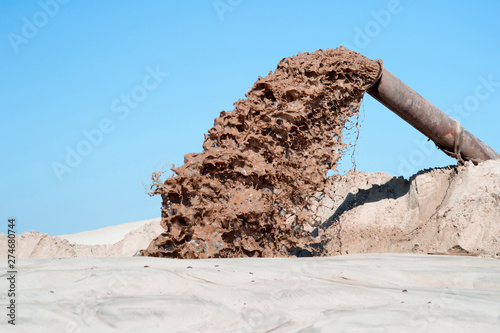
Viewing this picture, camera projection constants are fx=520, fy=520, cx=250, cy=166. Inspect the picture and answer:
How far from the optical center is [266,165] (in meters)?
7.00

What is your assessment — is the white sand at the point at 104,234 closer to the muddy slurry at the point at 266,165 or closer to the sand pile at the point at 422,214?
the sand pile at the point at 422,214

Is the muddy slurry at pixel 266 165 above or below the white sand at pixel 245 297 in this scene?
above

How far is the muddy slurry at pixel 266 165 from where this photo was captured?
6602 mm

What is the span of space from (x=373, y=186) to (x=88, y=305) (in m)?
8.00

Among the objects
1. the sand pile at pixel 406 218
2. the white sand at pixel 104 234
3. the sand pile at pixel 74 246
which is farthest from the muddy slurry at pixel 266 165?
the white sand at pixel 104 234

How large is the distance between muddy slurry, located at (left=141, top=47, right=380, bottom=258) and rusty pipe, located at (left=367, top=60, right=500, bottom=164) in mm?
607

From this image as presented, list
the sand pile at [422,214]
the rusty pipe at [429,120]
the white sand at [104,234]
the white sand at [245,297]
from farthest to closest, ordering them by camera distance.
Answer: the white sand at [104,234] → the rusty pipe at [429,120] → the sand pile at [422,214] → the white sand at [245,297]

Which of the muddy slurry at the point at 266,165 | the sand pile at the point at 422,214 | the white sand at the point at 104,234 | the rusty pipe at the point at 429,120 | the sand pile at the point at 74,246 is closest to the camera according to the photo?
the muddy slurry at the point at 266,165

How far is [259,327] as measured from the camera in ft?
10.5

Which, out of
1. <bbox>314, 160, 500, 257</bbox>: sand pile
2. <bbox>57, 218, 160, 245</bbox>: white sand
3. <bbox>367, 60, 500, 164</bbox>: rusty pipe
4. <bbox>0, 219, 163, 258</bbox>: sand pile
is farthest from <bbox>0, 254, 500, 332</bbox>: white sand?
<bbox>57, 218, 160, 245</bbox>: white sand

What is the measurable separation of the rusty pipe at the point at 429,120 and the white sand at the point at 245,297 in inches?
168

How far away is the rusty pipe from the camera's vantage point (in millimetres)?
8555

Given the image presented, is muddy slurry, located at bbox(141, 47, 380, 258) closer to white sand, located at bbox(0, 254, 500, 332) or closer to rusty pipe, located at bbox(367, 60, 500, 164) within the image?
rusty pipe, located at bbox(367, 60, 500, 164)

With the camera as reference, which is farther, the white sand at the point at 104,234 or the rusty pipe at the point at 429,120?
the white sand at the point at 104,234
